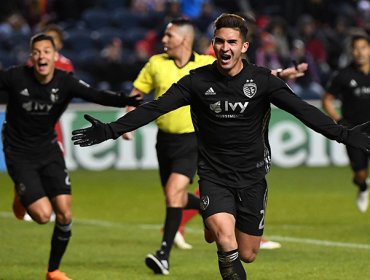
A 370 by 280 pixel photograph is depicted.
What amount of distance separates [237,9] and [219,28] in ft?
58.8

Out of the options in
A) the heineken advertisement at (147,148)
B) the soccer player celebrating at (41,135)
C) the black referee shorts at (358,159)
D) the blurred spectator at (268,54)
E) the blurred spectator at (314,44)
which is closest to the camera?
the soccer player celebrating at (41,135)

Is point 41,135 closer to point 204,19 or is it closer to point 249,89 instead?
point 249,89

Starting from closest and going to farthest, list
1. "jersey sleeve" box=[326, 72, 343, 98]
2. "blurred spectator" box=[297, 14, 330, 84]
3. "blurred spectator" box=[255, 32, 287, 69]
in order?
"jersey sleeve" box=[326, 72, 343, 98], "blurred spectator" box=[255, 32, 287, 69], "blurred spectator" box=[297, 14, 330, 84]

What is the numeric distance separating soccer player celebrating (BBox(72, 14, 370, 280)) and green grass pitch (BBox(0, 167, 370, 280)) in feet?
5.92

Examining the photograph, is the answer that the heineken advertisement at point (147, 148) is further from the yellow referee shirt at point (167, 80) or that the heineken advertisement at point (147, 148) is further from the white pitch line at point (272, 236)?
the yellow referee shirt at point (167, 80)

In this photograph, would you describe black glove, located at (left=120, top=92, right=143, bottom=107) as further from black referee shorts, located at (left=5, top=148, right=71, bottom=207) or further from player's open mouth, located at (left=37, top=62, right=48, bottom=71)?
black referee shorts, located at (left=5, top=148, right=71, bottom=207)

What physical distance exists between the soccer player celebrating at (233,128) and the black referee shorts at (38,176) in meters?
2.09

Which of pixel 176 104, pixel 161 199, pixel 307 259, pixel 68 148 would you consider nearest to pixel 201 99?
pixel 176 104

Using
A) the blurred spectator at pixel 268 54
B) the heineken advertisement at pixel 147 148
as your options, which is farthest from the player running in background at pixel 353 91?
the blurred spectator at pixel 268 54

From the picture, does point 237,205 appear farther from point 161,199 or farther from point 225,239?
point 161,199

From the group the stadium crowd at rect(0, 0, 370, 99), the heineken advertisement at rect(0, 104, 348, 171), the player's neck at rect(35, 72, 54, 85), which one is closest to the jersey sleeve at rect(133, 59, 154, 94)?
the player's neck at rect(35, 72, 54, 85)

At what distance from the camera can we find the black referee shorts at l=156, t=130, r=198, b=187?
12000mm

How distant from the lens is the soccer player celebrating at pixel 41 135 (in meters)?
10.7

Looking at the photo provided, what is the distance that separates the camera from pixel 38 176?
1095 centimetres
